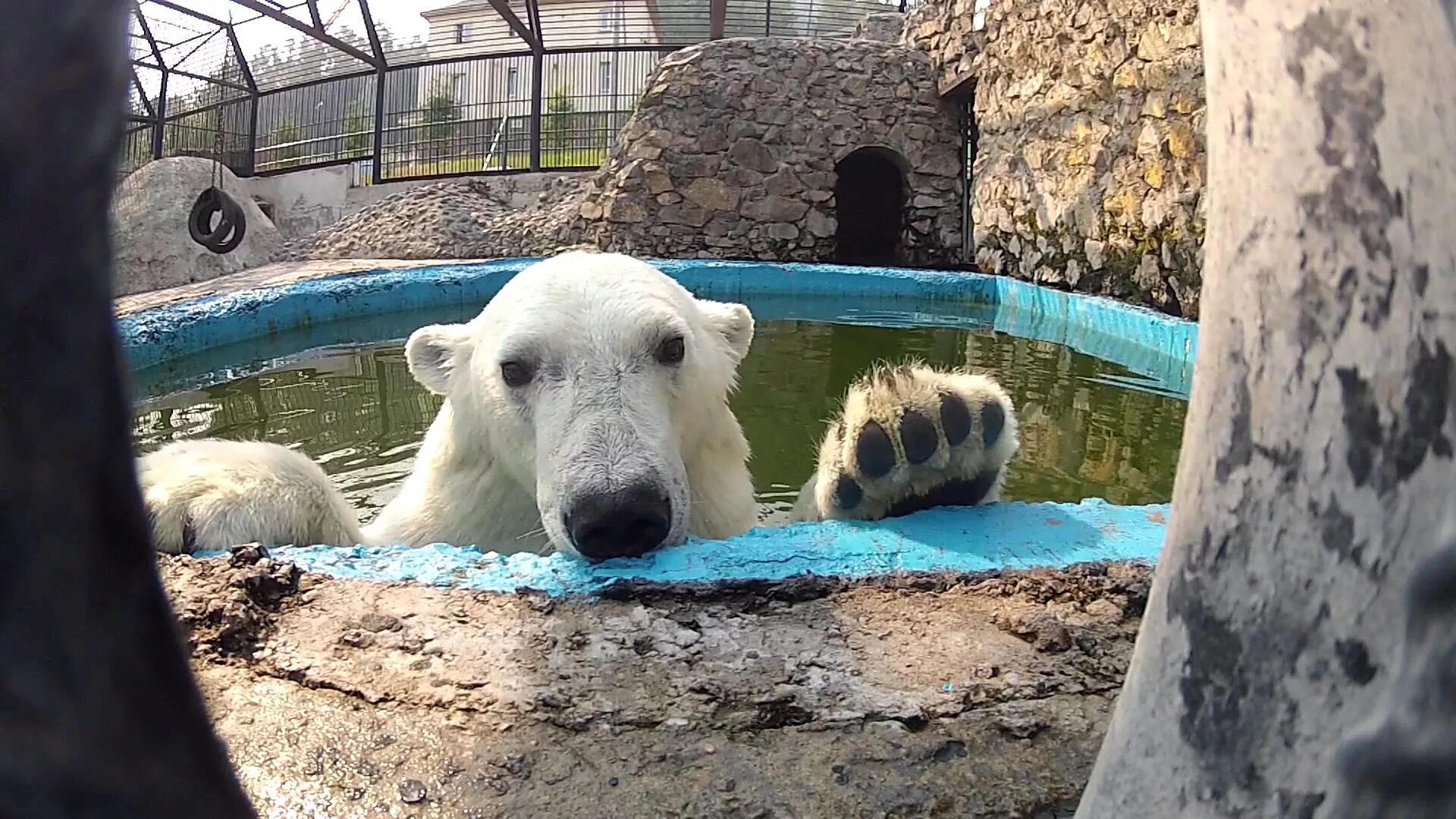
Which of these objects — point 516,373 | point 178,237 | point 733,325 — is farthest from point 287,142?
point 516,373

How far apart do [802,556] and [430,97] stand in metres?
15.8

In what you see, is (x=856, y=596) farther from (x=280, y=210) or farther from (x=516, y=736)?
(x=280, y=210)

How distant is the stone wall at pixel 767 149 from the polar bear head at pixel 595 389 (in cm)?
785

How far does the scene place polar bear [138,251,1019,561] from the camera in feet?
6.36

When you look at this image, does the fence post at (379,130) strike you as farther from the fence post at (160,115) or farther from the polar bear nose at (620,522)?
the polar bear nose at (620,522)

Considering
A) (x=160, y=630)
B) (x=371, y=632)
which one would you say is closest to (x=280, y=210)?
(x=371, y=632)

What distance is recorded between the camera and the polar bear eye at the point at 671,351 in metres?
2.28

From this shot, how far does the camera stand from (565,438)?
1.97m

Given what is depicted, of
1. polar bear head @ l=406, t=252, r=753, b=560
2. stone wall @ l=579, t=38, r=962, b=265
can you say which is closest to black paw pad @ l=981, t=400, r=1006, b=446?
polar bear head @ l=406, t=252, r=753, b=560

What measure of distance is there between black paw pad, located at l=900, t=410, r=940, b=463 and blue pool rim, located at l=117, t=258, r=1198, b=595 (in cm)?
14

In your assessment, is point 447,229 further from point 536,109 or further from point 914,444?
point 914,444

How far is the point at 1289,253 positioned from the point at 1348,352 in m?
0.05

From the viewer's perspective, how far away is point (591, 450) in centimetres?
189

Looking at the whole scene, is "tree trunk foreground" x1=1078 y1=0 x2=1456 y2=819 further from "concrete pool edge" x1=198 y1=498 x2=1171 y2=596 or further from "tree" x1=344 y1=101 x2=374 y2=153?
"tree" x1=344 y1=101 x2=374 y2=153
